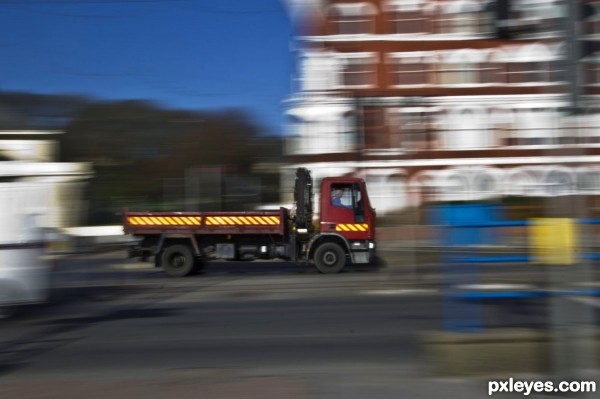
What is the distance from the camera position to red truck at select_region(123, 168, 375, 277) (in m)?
17.8

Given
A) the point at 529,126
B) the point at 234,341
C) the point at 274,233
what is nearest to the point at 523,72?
the point at 529,126

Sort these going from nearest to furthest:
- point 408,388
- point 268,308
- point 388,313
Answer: point 408,388, point 388,313, point 268,308

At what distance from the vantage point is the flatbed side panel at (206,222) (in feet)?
58.5

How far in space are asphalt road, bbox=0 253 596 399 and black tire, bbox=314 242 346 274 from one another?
215 cm

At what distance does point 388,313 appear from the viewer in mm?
10969

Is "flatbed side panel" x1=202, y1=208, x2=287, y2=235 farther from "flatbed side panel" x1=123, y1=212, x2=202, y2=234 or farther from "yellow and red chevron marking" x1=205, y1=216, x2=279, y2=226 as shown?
"flatbed side panel" x1=123, y1=212, x2=202, y2=234

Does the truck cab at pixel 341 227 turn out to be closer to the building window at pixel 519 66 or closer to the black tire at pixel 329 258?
the black tire at pixel 329 258

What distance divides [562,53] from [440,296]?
8.03m

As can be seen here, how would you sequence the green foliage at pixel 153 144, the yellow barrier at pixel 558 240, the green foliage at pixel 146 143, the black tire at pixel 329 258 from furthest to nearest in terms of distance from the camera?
the green foliage at pixel 153 144 < the green foliage at pixel 146 143 < the black tire at pixel 329 258 < the yellow barrier at pixel 558 240

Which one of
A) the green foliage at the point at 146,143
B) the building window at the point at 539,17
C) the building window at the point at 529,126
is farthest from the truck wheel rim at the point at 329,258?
the building window at the point at 529,126

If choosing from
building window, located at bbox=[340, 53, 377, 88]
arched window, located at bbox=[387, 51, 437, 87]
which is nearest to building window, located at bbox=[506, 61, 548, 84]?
arched window, located at bbox=[387, 51, 437, 87]

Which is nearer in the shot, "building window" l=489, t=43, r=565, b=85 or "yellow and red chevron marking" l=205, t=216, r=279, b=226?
"yellow and red chevron marking" l=205, t=216, r=279, b=226

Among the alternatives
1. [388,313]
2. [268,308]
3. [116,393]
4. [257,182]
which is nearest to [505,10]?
[116,393]

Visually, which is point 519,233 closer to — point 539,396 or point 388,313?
point 539,396
